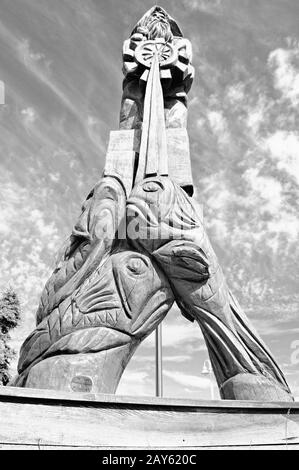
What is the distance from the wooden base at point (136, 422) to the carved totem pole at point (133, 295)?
2.48 feet

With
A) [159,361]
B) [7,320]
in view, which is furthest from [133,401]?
[7,320]

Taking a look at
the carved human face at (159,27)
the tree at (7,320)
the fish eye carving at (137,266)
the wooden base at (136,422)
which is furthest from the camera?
the tree at (7,320)

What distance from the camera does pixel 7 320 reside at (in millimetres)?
15938

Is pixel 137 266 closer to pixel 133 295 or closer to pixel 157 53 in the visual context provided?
pixel 133 295

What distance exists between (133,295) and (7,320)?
1179cm

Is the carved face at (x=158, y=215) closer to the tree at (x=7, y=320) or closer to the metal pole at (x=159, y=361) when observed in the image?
the metal pole at (x=159, y=361)

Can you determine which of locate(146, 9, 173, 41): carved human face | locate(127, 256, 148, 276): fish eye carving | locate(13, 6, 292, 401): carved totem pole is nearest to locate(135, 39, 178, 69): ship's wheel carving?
locate(146, 9, 173, 41): carved human face

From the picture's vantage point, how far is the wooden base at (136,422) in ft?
12.7

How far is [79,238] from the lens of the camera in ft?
20.3

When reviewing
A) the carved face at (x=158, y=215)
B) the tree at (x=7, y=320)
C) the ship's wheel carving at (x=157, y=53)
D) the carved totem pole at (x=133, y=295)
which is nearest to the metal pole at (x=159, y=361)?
the carved totem pole at (x=133, y=295)
